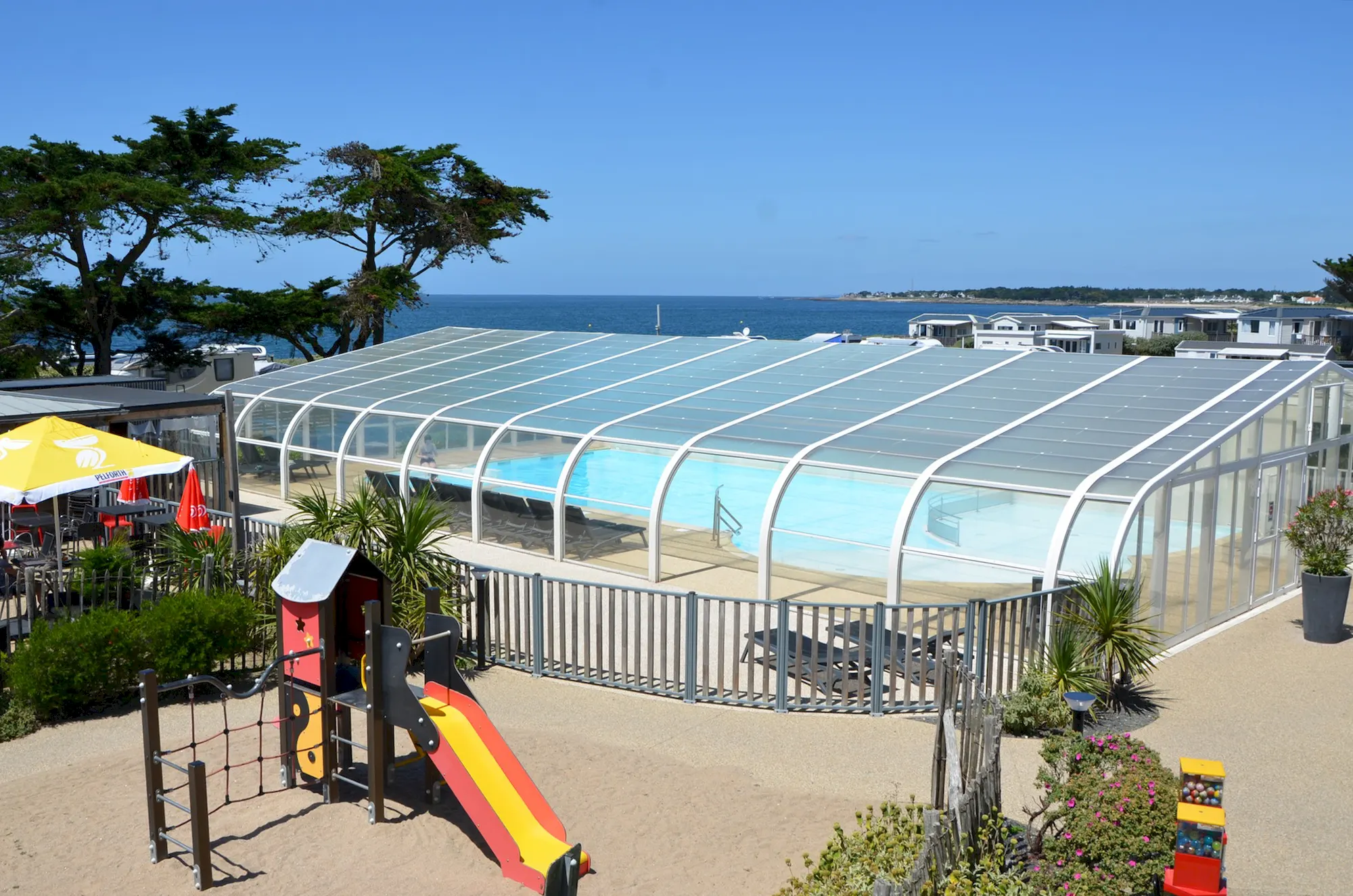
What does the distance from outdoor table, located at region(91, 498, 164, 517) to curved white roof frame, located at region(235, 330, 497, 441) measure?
260 inches

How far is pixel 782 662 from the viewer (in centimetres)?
1024

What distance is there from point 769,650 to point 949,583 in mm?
3052

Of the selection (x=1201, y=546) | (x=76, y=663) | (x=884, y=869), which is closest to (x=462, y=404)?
(x=76, y=663)

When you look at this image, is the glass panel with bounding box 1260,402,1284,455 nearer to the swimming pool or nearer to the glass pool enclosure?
the glass pool enclosure

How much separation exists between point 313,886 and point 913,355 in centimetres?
1536

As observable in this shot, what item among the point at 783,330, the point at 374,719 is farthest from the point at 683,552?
the point at 783,330

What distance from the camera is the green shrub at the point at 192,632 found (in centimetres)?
1013

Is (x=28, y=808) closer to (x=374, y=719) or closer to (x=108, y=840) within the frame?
(x=108, y=840)

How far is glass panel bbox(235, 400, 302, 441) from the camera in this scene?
21562 mm

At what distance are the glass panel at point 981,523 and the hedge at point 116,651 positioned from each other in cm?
866

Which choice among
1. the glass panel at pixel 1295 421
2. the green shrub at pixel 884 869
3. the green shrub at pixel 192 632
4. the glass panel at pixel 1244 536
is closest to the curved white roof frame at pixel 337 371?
the green shrub at pixel 192 632

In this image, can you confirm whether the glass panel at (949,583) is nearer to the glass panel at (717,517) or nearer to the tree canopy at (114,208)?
the glass panel at (717,517)

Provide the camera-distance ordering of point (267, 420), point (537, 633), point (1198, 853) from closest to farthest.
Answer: point (1198, 853) < point (537, 633) < point (267, 420)

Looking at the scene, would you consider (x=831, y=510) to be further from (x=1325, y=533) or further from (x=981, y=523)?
(x=1325, y=533)
